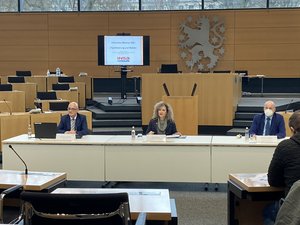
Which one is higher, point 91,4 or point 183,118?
point 91,4

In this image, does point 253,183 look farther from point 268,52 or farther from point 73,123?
point 268,52

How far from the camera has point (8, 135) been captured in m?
8.62

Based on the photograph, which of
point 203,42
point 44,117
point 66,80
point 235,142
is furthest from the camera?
point 203,42

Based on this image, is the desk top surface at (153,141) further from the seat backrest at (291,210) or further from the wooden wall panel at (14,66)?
the wooden wall panel at (14,66)

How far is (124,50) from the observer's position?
44.8 ft

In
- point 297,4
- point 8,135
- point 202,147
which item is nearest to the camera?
point 202,147

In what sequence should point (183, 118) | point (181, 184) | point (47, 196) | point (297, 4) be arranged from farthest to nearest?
point (297, 4) < point (183, 118) < point (181, 184) < point (47, 196)

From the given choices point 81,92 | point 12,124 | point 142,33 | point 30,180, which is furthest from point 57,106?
point 142,33

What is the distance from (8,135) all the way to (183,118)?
132 inches

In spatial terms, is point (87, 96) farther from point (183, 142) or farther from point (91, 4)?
point (183, 142)

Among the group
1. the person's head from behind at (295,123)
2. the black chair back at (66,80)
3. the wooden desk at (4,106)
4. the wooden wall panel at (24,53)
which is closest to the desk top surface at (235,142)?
the person's head from behind at (295,123)

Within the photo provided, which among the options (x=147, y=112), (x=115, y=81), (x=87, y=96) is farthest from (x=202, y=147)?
(x=115, y=81)

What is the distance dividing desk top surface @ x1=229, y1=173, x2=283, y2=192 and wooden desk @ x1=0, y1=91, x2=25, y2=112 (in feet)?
26.4

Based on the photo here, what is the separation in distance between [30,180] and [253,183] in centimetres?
186
